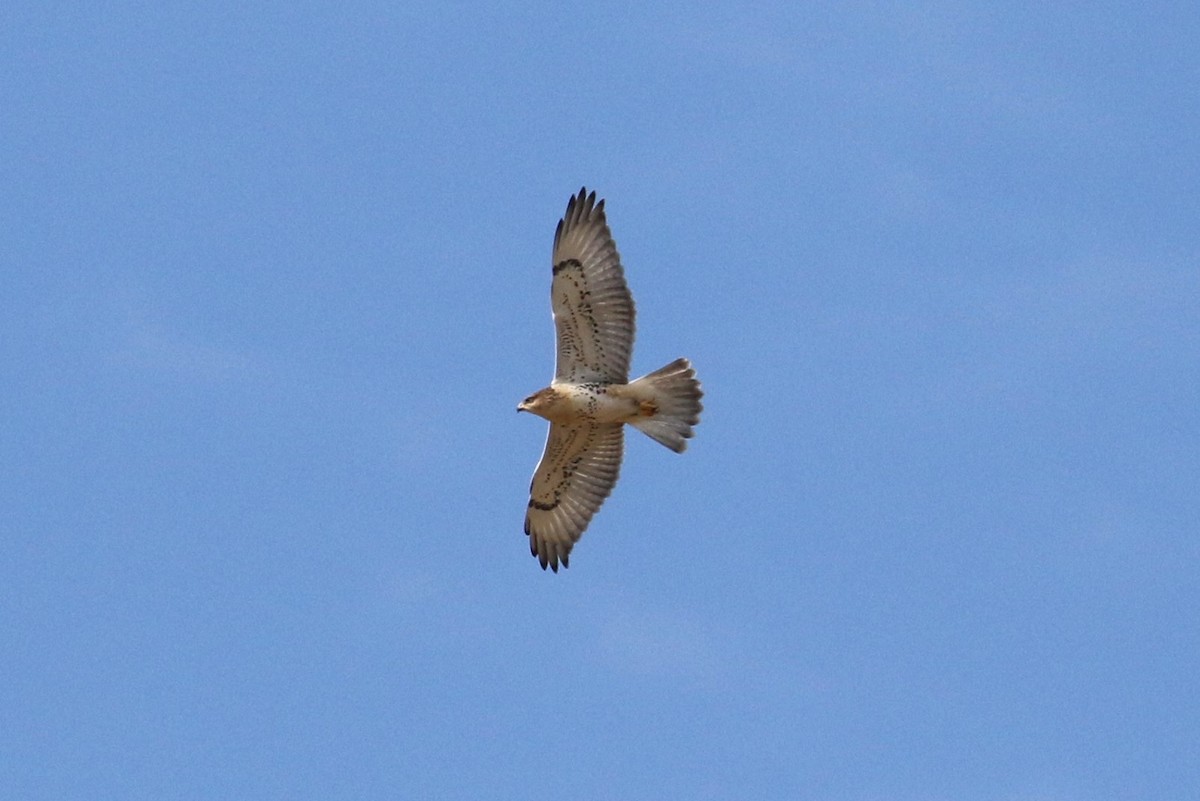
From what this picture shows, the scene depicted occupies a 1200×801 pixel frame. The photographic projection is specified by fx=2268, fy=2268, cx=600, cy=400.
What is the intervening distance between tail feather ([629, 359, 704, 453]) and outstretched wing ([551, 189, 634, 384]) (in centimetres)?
25

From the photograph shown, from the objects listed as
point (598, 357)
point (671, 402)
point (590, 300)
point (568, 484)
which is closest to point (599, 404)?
point (598, 357)

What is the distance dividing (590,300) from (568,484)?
2.28 metres

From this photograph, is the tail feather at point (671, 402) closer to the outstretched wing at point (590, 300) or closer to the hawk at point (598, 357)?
the hawk at point (598, 357)

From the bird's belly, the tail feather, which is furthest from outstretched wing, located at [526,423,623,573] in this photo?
the tail feather

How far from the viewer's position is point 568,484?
21938 millimetres

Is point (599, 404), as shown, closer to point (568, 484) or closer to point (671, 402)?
point (671, 402)

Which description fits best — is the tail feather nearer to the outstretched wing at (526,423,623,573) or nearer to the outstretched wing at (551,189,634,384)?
the outstretched wing at (551,189,634,384)

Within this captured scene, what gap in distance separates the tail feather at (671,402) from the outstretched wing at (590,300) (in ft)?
0.83

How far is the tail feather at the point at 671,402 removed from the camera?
2064cm

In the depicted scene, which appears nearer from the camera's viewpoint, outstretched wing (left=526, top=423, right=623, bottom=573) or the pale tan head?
the pale tan head

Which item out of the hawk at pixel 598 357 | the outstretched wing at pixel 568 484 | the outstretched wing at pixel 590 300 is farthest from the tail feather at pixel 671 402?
the outstretched wing at pixel 568 484

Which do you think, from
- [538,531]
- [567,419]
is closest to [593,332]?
[567,419]

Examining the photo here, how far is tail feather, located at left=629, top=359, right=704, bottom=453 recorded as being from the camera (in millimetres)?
20641

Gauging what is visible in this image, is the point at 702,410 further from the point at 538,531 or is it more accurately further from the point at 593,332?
the point at 538,531
